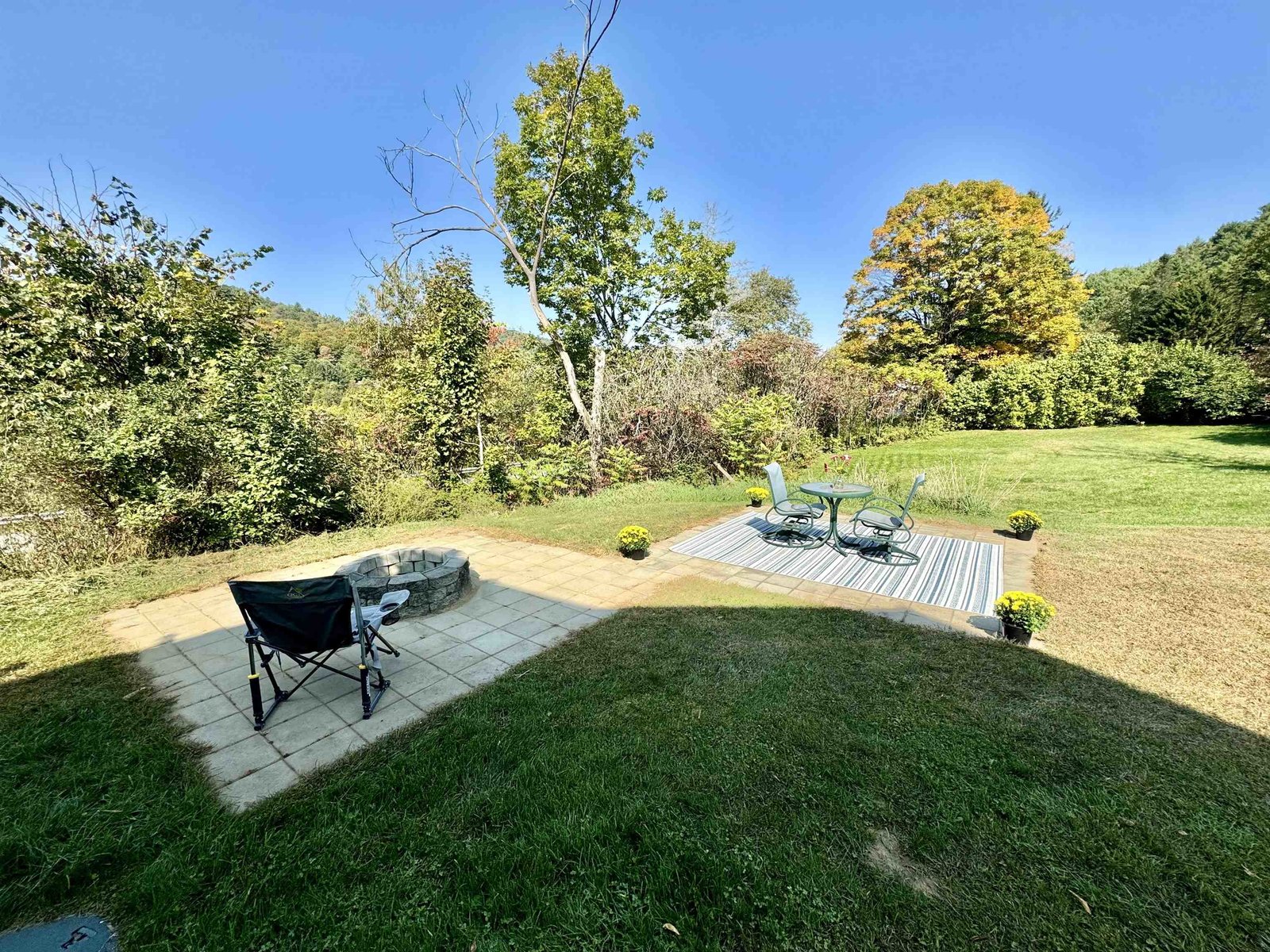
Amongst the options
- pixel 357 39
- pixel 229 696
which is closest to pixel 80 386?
pixel 229 696

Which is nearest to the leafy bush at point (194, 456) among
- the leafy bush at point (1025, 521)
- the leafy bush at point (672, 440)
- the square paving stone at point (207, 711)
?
the square paving stone at point (207, 711)

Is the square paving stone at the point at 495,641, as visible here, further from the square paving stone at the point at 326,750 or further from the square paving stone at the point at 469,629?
the square paving stone at the point at 326,750

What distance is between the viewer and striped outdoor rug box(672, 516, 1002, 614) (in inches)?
202

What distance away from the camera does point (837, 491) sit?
251 inches

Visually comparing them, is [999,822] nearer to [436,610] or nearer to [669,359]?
[436,610]

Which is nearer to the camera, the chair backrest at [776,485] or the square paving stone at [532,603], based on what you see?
the square paving stone at [532,603]

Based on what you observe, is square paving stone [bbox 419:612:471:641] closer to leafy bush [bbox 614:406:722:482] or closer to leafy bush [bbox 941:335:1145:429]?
leafy bush [bbox 614:406:722:482]

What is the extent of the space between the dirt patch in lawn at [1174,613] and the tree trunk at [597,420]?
8040 mm

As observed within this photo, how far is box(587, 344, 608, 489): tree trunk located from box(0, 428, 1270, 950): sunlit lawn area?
6900 mm

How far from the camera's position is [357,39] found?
7203 millimetres

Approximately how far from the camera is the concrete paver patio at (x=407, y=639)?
2.85 metres

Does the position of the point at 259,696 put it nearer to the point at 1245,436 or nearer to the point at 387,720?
the point at 387,720

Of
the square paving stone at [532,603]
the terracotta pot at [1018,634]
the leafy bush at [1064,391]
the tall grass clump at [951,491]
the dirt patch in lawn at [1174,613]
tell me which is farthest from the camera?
the leafy bush at [1064,391]

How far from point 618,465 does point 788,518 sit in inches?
183
